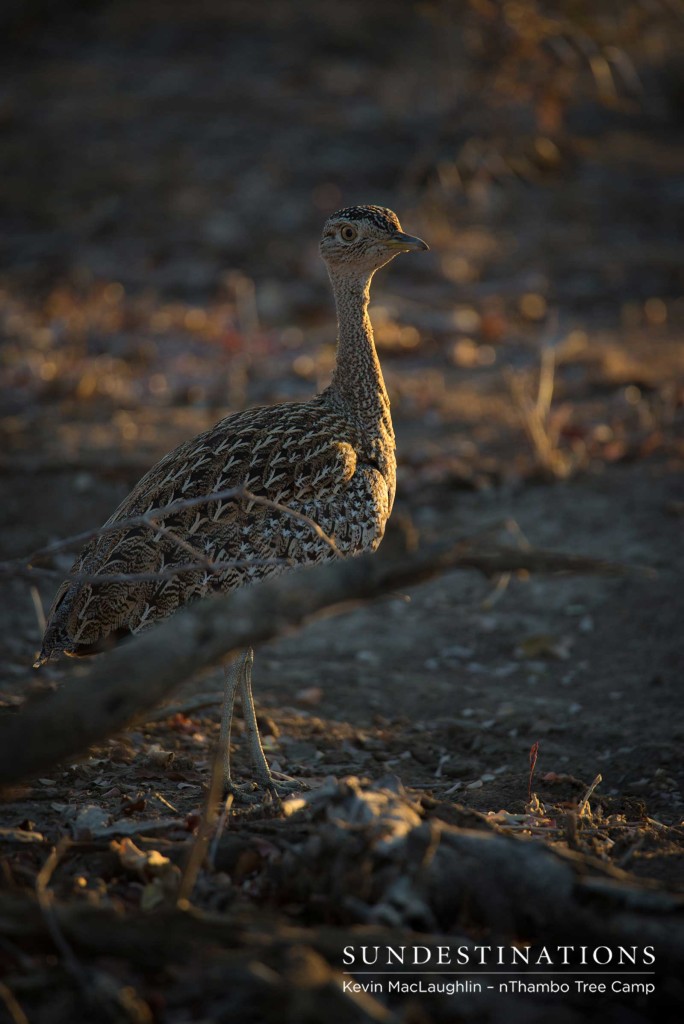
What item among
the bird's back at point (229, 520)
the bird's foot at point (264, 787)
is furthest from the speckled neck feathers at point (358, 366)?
the bird's foot at point (264, 787)

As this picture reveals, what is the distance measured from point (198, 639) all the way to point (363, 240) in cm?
289

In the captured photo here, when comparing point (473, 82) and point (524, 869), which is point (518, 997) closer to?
point (524, 869)

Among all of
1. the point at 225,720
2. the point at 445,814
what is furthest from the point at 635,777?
the point at 225,720

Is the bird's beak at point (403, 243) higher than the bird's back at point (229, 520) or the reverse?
higher

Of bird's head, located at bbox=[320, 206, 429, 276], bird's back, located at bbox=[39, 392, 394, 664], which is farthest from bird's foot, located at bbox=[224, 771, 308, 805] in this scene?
bird's head, located at bbox=[320, 206, 429, 276]

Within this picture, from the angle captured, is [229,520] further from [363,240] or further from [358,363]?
[363,240]

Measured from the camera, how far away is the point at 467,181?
42.8 feet

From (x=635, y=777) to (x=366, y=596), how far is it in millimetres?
2223

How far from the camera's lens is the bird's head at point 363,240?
508 centimetres

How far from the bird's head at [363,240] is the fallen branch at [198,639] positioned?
8.53 feet

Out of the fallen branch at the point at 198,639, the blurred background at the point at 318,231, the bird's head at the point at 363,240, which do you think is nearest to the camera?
the fallen branch at the point at 198,639

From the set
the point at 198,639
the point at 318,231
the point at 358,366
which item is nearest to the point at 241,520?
the point at 358,366

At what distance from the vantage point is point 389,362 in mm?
9531

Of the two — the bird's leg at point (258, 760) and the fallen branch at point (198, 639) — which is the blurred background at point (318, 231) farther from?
the fallen branch at point (198, 639)
